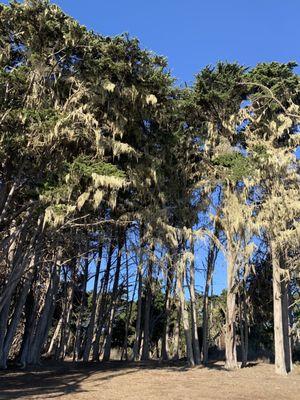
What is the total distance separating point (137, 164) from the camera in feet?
48.4

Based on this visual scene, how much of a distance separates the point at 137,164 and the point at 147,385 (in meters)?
6.91

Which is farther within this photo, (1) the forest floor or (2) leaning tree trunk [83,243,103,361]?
(2) leaning tree trunk [83,243,103,361]

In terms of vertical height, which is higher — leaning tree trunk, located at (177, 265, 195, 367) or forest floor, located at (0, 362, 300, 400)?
Answer: leaning tree trunk, located at (177, 265, 195, 367)

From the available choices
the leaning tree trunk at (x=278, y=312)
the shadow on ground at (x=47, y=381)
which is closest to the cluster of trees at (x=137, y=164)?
the leaning tree trunk at (x=278, y=312)

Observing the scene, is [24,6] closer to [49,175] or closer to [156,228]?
[49,175]

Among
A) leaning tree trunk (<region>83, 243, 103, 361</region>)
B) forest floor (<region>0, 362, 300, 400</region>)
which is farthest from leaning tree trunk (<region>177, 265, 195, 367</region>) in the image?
leaning tree trunk (<region>83, 243, 103, 361</region>)

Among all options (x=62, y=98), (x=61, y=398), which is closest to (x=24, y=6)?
(x=62, y=98)

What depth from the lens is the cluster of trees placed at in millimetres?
11781

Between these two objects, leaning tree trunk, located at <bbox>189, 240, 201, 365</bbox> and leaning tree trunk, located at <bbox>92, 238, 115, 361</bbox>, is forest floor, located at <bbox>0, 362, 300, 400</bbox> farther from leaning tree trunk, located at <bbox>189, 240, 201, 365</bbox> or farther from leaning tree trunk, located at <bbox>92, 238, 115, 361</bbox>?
leaning tree trunk, located at <bbox>92, 238, 115, 361</bbox>

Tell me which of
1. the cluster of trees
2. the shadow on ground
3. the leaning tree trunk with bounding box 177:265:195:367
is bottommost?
the shadow on ground

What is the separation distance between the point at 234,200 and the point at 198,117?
400 centimetres

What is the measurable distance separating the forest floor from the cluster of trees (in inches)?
84.0

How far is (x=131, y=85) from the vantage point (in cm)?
1332

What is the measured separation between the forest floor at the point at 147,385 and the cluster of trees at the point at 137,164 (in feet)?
7.00
